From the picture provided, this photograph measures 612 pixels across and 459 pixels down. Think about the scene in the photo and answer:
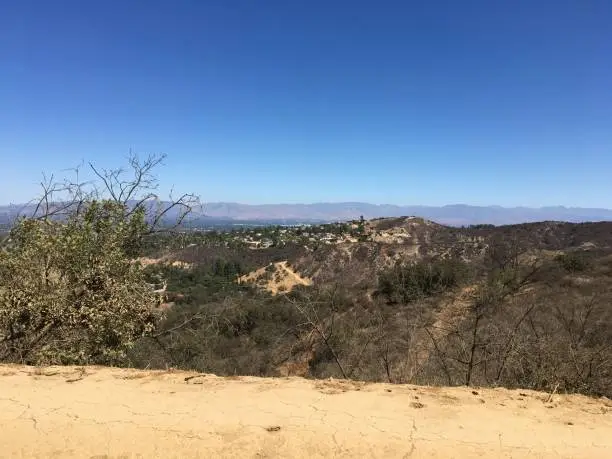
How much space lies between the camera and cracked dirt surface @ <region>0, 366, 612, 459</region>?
4660 mm

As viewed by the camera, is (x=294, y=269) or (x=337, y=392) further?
(x=294, y=269)

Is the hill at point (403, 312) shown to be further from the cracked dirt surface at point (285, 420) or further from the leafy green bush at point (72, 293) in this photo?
the cracked dirt surface at point (285, 420)

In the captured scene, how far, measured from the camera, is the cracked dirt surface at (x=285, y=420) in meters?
4.66

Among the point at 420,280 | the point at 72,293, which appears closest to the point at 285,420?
the point at 72,293

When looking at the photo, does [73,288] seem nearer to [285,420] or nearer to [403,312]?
[285,420]

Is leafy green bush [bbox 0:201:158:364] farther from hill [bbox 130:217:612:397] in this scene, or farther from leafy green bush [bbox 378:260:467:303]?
leafy green bush [bbox 378:260:467:303]

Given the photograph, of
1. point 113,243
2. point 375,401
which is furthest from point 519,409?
point 113,243

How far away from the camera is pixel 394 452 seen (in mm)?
4586

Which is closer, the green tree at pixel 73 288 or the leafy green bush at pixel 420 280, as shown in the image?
the green tree at pixel 73 288

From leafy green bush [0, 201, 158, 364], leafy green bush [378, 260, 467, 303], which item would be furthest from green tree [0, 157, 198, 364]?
leafy green bush [378, 260, 467, 303]

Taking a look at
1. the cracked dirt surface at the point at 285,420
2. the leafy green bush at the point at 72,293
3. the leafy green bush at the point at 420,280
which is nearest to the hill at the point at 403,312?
the leafy green bush at the point at 420,280

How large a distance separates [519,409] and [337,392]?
7.52 ft

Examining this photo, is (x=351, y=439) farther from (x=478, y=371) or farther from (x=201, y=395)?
(x=478, y=371)

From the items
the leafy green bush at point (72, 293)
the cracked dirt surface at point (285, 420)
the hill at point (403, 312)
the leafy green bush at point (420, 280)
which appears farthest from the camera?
the leafy green bush at point (420, 280)
